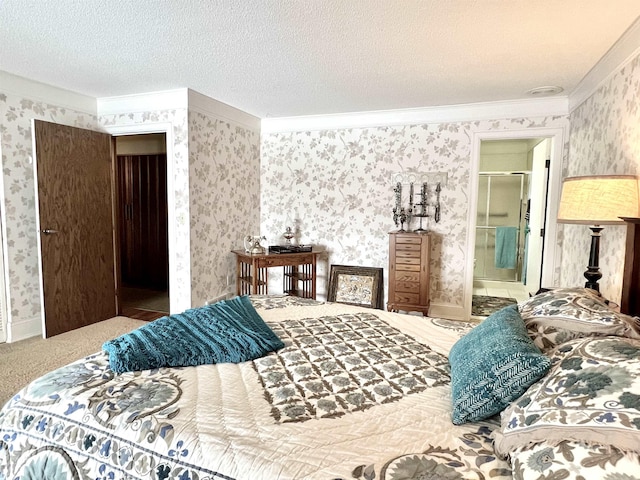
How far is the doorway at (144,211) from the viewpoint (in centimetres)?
533

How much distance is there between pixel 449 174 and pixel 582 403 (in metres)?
3.46

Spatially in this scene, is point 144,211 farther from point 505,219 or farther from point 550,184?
point 505,219

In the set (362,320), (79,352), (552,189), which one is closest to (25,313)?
(79,352)

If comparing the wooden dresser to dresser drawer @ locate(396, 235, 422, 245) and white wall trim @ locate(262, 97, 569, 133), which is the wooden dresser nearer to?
dresser drawer @ locate(396, 235, 422, 245)

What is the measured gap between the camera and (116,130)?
3990mm

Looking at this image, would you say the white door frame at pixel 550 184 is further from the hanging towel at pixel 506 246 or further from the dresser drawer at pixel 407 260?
the hanging towel at pixel 506 246

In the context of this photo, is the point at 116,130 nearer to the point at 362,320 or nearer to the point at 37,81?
the point at 37,81

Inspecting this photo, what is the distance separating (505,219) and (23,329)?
619 centimetres

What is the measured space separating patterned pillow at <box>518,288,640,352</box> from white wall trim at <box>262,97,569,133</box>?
110 inches

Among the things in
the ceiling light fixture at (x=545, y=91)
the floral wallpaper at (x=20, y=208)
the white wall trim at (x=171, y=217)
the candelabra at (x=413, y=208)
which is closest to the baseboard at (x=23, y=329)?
the floral wallpaper at (x=20, y=208)

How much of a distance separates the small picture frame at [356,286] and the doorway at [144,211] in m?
2.34

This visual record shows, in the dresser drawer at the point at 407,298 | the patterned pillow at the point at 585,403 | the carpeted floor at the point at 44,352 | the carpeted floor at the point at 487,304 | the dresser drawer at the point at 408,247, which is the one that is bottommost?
the carpeted floor at the point at 44,352

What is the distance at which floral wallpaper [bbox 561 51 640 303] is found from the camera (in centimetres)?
224

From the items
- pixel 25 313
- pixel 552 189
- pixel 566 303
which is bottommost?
pixel 25 313
